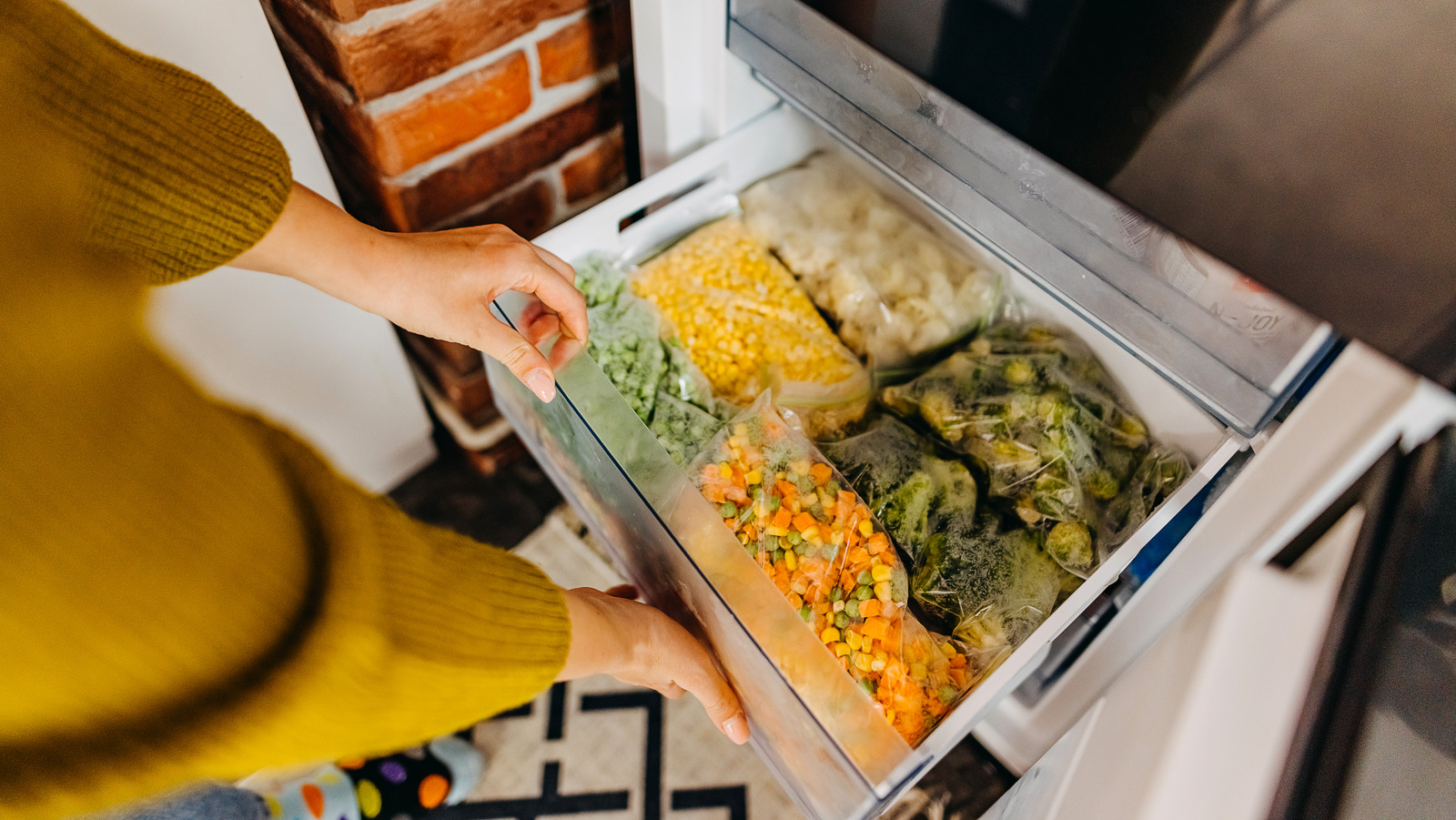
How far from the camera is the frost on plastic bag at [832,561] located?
0.63m

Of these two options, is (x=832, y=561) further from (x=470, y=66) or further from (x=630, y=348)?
(x=470, y=66)

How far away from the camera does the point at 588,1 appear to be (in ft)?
2.85

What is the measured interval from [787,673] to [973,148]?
44 cm

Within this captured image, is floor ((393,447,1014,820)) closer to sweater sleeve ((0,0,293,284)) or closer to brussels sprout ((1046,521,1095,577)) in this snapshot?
brussels sprout ((1046,521,1095,577))

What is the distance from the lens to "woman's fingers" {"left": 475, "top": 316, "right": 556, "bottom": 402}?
26.3 inches

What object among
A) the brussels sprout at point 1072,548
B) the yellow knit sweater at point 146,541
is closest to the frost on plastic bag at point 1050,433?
the brussels sprout at point 1072,548

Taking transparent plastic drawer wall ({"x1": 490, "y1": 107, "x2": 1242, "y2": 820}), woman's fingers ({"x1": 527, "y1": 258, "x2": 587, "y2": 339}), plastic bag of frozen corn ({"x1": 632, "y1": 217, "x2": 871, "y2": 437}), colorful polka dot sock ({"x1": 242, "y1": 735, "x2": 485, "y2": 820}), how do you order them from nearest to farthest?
transparent plastic drawer wall ({"x1": 490, "y1": 107, "x2": 1242, "y2": 820})
woman's fingers ({"x1": 527, "y1": 258, "x2": 587, "y2": 339})
plastic bag of frozen corn ({"x1": 632, "y1": 217, "x2": 871, "y2": 437})
colorful polka dot sock ({"x1": 242, "y1": 735, "x2": 485, "y2": 820})

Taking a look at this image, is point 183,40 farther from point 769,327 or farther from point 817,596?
point 817,596

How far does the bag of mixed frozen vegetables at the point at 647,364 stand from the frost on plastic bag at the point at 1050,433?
0.20 m

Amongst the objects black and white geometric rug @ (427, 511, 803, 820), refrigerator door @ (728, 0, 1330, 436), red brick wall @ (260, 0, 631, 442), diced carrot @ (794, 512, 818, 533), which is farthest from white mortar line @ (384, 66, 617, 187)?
black and white geometric rug @ (427, 511, 803, 820)

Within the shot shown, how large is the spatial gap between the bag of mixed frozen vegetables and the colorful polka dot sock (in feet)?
2.06

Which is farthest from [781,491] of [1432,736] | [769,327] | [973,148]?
[1432,736]

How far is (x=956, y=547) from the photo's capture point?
690mm

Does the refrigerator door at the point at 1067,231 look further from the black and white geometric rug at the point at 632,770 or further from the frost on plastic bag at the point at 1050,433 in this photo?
the black and white geometric rug at the point at 632,770
